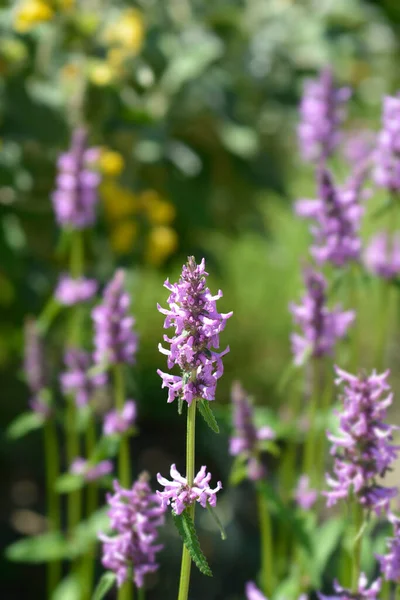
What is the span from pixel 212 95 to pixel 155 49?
14.7 inches

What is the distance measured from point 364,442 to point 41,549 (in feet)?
4.94

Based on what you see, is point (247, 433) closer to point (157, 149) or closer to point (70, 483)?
point (70, 483)

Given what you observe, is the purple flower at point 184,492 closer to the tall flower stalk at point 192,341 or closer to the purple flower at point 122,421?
the tall flower stalk at point 192,341

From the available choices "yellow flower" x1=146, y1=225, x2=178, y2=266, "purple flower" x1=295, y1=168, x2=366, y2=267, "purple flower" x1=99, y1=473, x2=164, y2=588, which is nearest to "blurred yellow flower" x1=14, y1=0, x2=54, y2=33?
"yellow flower" x1=146, y1=225, x2=178, y2=266

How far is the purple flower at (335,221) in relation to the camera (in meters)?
2.30

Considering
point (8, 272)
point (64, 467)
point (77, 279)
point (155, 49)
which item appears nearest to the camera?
point (77, 279)

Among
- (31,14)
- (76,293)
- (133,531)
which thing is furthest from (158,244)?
(133,531)

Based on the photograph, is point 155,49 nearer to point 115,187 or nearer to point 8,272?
point 115,187

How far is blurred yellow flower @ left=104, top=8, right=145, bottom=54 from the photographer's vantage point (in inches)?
152

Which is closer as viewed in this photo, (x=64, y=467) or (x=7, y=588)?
(x=7, y=588)

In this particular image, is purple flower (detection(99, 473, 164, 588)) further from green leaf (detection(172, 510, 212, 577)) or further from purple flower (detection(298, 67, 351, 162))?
purple flower (detection(298, 67, 351, 162))

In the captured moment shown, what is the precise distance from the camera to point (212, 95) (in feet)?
14.3

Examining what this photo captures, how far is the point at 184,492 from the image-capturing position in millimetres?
1440

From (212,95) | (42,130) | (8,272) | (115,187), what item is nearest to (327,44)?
(212,95)
